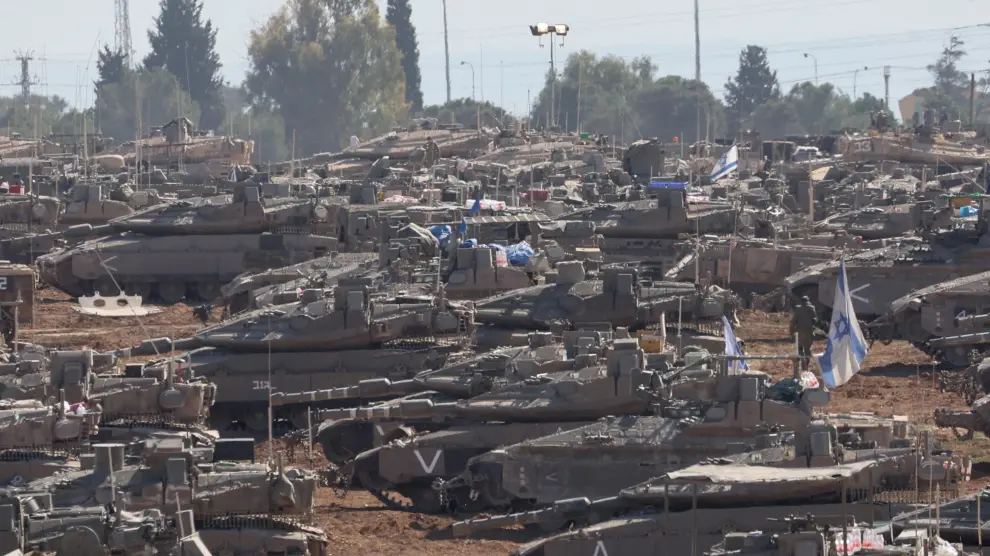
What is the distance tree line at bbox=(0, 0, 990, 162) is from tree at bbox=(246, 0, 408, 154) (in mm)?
58

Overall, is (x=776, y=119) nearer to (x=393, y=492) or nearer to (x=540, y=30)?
(x=540, y=30)

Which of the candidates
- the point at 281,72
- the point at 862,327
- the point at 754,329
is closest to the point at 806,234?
the point at 754,329

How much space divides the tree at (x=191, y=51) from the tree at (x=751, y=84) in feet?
106

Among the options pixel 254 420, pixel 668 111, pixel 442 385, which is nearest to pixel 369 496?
pixel 442 385

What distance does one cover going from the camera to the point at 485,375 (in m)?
31.3

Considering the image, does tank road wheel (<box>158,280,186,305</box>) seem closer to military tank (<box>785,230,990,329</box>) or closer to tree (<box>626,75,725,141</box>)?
military tank (<box>785,230,990,329</box>)

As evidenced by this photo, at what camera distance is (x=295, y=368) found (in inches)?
1420

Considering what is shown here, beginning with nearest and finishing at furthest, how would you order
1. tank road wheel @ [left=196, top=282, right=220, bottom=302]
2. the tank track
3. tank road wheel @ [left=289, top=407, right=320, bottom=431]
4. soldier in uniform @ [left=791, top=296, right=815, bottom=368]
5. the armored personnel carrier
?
the tank track < tank road wheel @ [left=289, top=407, right=320, bottom=431] < the armored personnel carrier < soldier in uniform @ [left=791, top=296, right=815, bottom=368] < tank road wheel @ [left=196, top=282, right=220, bottom=302]

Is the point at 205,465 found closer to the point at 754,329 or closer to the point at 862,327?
the point at 862,327

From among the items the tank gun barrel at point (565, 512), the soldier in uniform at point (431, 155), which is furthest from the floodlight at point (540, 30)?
the tank gun barrel at point (565, 512)

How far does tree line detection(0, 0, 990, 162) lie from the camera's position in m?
134

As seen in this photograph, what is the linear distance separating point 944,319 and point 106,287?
20.9m

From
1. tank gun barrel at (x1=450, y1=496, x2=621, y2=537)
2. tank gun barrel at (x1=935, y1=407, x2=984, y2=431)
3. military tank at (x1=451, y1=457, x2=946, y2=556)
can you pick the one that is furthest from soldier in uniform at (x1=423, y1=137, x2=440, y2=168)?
military tank at (x1=451, y1=457, x2=946, y2=556)

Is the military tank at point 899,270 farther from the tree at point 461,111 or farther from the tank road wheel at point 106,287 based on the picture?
the tree at point 461,111
